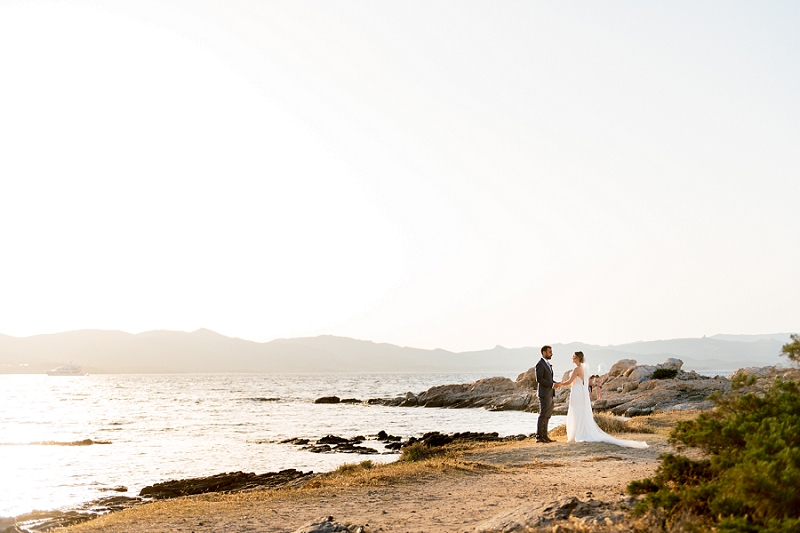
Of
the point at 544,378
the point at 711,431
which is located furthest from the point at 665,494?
the point at 544,378

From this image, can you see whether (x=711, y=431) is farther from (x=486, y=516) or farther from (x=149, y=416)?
(x=149, y=416)

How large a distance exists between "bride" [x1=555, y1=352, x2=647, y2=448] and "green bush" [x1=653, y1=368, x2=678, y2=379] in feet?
120

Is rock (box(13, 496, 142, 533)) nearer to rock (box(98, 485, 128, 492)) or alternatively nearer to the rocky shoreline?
the rocky shoreline

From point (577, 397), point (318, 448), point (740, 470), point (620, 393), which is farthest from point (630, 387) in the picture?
point (740, 470)

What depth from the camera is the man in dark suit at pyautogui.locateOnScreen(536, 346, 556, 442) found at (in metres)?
17.6

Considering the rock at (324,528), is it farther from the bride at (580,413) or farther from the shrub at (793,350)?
the bride at (580,413)

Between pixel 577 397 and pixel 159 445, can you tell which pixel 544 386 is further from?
pixel 159 445

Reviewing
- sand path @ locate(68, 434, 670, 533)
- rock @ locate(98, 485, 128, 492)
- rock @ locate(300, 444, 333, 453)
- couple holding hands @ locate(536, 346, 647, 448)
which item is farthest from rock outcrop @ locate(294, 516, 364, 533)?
rock @ locate(300, 444, 333, 453)

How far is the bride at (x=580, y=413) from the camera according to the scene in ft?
56.7

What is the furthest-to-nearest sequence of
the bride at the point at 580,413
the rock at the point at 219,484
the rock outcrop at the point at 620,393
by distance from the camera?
the rock outcrop at the point at 620,393, the rock at the point at 219,484, the bride at the point at 580,413

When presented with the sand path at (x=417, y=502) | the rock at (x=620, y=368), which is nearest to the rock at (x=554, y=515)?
the sand path at (x=417, y=502)

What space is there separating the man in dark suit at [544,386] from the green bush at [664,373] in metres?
36.3

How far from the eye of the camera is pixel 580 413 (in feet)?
57.7

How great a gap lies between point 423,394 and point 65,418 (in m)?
38.0
